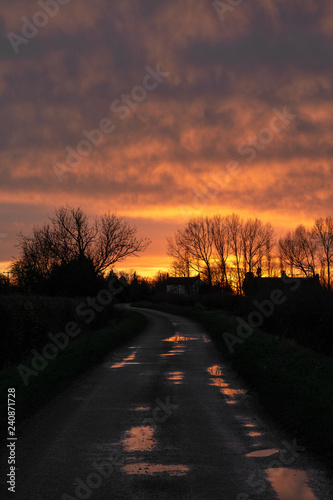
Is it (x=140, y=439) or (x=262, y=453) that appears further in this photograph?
(x=140, y=439)

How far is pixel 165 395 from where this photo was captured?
440 inches

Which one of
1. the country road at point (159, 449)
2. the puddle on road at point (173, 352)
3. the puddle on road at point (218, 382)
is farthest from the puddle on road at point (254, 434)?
the puddle on road at point (173, 352)

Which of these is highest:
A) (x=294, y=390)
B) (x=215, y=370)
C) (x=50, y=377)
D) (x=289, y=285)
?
(x=289, y=285)

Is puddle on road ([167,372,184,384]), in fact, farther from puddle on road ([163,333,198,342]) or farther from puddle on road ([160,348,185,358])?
puddle on road ([163,333,198,342])

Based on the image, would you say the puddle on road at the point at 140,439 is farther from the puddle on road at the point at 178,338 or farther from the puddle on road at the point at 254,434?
the puddle on road at the point at 178,338

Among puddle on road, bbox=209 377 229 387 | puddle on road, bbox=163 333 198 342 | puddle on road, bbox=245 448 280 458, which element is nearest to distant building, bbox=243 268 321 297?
puddle on road, bbox=163 333 198 342

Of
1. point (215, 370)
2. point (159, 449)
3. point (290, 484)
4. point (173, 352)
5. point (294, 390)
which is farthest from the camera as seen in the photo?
point (173, 352)

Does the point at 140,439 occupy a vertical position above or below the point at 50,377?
below

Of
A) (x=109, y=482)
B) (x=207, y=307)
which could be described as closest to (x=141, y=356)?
(x=109, y=482)

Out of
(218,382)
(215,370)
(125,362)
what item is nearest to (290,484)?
(218,382)

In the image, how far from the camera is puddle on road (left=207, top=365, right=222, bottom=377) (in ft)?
46.8

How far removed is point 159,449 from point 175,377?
6690 mm

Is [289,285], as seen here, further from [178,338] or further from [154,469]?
[154,469]

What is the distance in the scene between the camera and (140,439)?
754 centimetres
